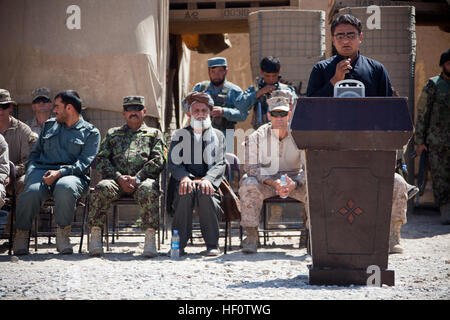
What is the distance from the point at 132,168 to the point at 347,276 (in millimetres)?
3029

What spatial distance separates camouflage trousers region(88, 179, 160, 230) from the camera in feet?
20.7

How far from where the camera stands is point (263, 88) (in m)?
7.48

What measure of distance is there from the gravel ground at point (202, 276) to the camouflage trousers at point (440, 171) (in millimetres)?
1253

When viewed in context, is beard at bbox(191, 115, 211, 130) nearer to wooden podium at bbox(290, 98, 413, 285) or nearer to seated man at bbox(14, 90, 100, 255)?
seated man at bbox(14, 90, 100, 255)

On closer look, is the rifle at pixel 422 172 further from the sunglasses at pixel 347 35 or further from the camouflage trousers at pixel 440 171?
the sunglasses at pixel 347 35

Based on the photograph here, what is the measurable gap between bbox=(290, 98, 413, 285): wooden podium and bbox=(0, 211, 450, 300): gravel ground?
19 cm

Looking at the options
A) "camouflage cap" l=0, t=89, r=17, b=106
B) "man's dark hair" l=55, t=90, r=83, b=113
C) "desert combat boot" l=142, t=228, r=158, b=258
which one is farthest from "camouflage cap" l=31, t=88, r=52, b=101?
"desert combat boot" l=142, t=228, r=158, b=258

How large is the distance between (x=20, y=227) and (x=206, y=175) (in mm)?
1848

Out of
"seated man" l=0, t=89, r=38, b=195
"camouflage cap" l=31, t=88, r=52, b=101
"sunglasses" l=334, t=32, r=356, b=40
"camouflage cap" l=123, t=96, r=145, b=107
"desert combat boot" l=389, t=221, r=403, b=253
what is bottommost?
"desert combat boot" l=389, t=221, r=403, b=253

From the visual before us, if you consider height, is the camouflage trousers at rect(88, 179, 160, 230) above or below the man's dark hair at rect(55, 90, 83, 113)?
below

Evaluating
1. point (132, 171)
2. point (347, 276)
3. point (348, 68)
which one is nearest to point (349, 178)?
point (347, 276)

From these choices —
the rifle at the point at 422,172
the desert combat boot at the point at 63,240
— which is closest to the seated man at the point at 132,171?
the desert combat boot at the point at 63,240

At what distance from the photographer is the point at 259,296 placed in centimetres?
400

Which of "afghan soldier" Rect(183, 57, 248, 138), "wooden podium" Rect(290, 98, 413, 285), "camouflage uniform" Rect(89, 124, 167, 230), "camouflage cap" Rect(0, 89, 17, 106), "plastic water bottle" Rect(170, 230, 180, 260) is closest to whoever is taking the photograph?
"wooden podium" Rect(290, 98, 413, 285)
